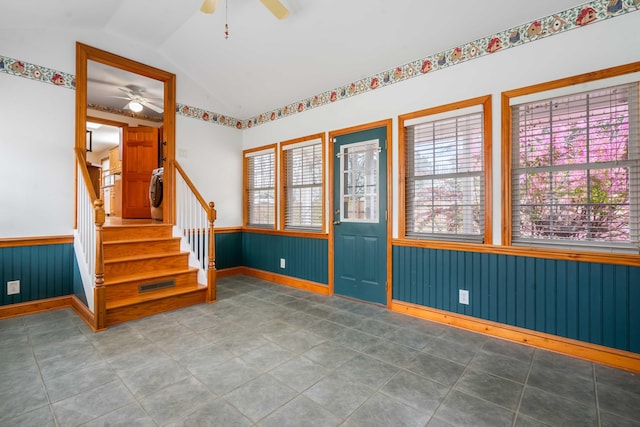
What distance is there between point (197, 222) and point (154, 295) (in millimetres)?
1160

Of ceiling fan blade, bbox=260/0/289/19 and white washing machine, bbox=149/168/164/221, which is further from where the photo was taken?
white washing machine, bbox=149/168/164/221

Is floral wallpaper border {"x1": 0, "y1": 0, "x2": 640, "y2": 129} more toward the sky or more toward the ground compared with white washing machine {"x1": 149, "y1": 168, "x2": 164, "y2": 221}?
more toward the sky

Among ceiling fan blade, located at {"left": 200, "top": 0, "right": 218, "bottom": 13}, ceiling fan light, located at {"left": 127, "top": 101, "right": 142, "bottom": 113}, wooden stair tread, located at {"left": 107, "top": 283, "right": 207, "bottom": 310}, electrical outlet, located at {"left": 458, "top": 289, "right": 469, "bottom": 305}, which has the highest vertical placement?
ceiling fan light, located at {"left": 127, "top": 101, "right": 142, "bottom": 113}

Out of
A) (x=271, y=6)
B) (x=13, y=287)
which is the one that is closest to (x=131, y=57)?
(x=271, y=6)

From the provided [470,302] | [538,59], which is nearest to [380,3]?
[538,59]

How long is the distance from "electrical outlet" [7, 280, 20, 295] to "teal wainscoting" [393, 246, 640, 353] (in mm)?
4111

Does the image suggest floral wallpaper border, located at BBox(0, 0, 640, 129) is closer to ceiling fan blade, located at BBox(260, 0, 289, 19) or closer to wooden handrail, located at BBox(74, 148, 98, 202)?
wooden handrail, located at BBox(74, 148, 98, 202)

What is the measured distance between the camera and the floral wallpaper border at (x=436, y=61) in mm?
2324

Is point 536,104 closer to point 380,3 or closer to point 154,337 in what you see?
point 380,3

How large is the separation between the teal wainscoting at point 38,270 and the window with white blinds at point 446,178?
3.91 metres

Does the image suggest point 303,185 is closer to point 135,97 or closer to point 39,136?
point 39,136

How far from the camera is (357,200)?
3826 millimetres

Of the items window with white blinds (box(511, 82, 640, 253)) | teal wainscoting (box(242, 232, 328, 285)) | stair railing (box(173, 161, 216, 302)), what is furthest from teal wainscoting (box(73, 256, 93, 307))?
window with white blinds (box(511, 82, 640, 253))

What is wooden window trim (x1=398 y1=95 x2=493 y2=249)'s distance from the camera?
9.18 feet
